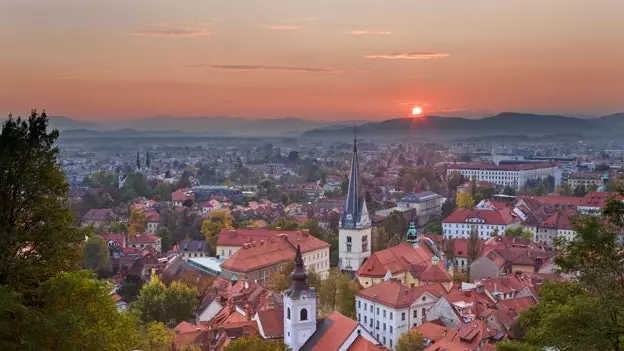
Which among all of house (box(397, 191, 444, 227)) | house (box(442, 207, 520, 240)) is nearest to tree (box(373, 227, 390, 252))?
house (box(442, 207, 520, 240))

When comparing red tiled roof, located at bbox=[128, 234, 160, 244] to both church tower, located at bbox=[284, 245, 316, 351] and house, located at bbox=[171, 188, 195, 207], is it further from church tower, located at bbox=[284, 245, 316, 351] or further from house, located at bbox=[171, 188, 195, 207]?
church tower, located at bbox=[284, 245, 316, 351]

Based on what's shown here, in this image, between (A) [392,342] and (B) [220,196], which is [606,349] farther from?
(B) [220,196]

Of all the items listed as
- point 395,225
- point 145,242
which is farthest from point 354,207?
point 145,242

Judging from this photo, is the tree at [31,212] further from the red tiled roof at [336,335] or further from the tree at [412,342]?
the tree at [412,342]

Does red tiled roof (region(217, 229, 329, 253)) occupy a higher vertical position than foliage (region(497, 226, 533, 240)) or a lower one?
higher

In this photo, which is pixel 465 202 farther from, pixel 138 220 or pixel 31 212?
pixel 31 212

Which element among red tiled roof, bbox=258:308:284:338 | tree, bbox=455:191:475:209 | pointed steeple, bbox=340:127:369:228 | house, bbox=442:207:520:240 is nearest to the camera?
red tiled roof, bbox=258:308:284:338

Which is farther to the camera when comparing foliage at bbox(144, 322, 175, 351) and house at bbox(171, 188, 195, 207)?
house at bbox(171, 188, 195, 207)
